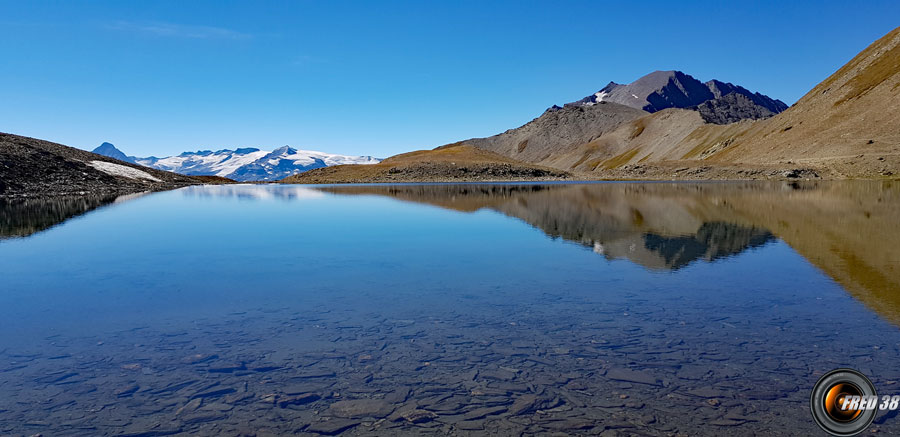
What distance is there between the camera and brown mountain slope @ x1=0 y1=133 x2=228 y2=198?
66062 mm

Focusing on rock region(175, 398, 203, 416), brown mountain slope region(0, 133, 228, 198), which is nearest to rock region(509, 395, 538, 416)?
rock region(175, 398, 203, 416)

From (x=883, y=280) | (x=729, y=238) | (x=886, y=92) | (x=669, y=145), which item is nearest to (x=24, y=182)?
(x=729, y=238)

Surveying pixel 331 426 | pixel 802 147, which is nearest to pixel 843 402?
pixel 331 426

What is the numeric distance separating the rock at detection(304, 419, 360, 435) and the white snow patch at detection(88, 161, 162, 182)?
106 metres

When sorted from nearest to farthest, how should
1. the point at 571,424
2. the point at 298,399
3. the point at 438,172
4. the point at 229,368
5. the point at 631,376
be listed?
1. the point at 571,424
2. the point at 298,399
3. the point at 631,376
4. the point at 229,368
5. the point at 438,172

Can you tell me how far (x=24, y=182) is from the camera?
66688 mm

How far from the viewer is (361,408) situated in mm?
6863

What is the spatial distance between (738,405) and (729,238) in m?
18.2

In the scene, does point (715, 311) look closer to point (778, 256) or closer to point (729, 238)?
point (778, 256)

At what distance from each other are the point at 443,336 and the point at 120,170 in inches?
4358

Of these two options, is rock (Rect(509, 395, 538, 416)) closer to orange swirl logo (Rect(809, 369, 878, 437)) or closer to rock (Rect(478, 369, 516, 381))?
rock (Rect(478, 369, 516, 381))

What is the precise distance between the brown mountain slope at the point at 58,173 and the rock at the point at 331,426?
232ft

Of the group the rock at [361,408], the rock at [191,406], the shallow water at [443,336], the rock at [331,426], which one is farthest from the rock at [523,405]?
the rock at [191,406]

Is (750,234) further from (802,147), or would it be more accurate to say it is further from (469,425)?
(802,147)
